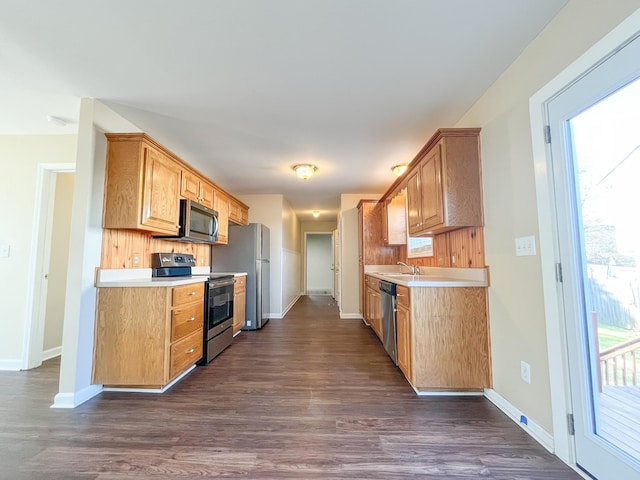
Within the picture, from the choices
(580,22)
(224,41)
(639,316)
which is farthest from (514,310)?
(224,41)

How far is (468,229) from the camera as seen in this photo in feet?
8.11

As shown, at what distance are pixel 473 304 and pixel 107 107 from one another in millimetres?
3523

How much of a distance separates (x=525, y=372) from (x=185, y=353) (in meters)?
2.68

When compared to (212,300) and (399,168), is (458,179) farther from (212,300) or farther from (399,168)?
(212,300)

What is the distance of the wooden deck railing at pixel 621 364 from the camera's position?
46.9 inches

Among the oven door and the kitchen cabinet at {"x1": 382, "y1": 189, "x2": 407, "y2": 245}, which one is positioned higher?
the kitchen cabinet at {"x1": 382, "y1": 189, "x2": 407, "y2": 245}

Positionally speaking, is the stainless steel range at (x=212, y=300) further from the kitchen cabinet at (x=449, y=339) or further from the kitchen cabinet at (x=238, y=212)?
the kitchen cabinet at (x=449, y=339)

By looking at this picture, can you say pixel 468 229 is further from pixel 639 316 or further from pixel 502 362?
pixel 639 316

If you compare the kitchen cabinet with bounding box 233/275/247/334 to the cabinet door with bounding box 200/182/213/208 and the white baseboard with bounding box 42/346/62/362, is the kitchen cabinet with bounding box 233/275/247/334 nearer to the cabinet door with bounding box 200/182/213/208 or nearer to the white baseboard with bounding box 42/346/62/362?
the cabinet door with bounding box 200/182/213/208

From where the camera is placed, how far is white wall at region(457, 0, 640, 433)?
4.91 feet

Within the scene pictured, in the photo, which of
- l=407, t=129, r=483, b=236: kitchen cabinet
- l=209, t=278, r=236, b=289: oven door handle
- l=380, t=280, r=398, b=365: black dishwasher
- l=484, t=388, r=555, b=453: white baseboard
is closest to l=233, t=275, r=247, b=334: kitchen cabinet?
l=209, t=278, r=236, b=289: oven door handle

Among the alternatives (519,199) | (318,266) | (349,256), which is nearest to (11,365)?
(349,256)

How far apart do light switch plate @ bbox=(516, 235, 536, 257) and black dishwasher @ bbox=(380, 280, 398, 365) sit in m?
1.18

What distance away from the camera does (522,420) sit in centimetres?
180
